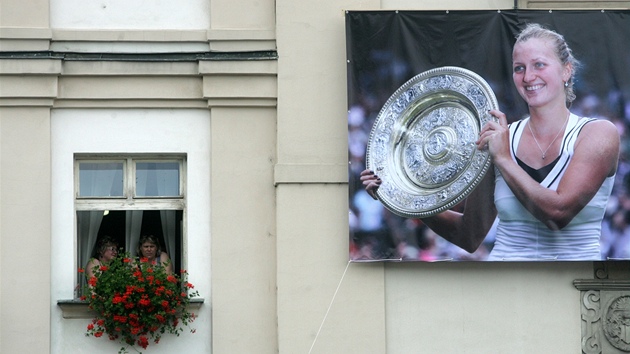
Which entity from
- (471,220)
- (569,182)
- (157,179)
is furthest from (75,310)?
(569,182)

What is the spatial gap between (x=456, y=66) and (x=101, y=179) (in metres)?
4.13

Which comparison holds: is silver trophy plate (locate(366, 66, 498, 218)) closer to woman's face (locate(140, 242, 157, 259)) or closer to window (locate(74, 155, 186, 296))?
window (locate(74, 155, 186, 296))

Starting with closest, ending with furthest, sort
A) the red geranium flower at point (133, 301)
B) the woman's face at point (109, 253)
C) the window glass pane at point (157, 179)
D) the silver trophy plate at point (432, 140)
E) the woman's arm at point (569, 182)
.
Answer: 1. the red geranium flower at point (133, 301)
2. the woman's arm at point (569, 182)
3. the silver trophy plate at point (432, 140)
4. the woman's face at point (109, 253)
5. the window glass pane at point (157, 179)

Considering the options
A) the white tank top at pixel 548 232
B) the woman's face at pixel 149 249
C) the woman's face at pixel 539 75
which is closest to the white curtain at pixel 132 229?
the woman's face at pixel 149 249

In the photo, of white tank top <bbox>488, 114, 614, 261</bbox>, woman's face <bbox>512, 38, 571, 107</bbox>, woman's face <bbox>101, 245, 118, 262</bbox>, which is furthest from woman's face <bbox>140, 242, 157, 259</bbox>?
woman's face <bbox>512, 38, 571, 107</bbox>

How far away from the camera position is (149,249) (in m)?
16.6

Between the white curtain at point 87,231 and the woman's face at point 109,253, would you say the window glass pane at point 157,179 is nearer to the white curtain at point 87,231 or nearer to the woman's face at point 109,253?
the white curtain at point 87,231

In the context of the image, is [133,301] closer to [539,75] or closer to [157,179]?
[157,179]

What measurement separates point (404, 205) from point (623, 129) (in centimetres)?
253

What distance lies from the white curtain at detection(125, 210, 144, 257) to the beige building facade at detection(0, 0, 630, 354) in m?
0.54

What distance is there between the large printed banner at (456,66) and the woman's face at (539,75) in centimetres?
10

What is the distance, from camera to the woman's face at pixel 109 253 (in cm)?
1659

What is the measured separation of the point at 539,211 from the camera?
1622 cm

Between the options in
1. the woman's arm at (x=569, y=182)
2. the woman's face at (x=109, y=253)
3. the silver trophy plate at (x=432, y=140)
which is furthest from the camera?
the woman's face at (x=109, y=253)
